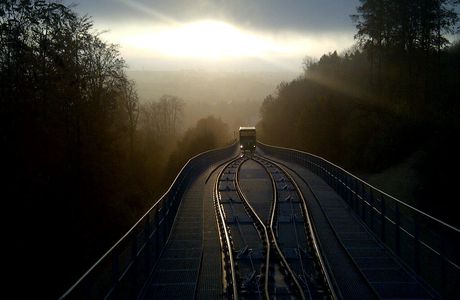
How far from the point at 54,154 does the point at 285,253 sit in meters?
13.1

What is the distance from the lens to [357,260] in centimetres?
1239

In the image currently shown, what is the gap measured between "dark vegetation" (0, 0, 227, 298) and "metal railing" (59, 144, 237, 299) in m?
6.45

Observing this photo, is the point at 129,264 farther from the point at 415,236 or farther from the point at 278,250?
the point at 415,236

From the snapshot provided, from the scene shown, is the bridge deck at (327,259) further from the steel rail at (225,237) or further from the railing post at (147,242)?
the railing post at (147,242)

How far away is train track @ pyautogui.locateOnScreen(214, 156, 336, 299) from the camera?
409 inches

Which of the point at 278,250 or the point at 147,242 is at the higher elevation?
the point at 147,242

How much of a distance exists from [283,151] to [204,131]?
136 feet

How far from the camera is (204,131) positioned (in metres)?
86.2

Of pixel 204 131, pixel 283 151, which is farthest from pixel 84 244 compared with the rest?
pixel 204 131

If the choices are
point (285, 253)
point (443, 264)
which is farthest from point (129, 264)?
point (443, 264)

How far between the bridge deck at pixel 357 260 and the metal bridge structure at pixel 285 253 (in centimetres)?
2

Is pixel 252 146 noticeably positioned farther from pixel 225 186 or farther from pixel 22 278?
pixel 22 278

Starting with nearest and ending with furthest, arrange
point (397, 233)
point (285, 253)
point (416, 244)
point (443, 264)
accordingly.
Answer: point (443, 264) < point (416, 244) < point (397, 233) < point (285, 253)

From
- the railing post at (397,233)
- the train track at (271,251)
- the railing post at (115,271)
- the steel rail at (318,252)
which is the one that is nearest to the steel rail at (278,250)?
the train track at (271,251)
